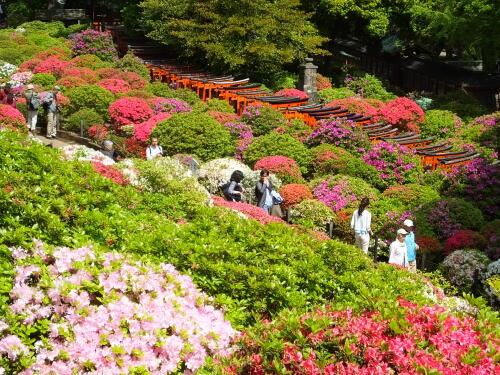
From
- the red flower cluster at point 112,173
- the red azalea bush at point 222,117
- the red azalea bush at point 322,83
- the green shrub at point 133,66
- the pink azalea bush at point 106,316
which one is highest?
the pink azalea bush at point 106,316

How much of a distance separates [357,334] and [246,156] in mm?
12803

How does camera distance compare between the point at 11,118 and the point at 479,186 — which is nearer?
the point at 11,118

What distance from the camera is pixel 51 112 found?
1844 centimetres

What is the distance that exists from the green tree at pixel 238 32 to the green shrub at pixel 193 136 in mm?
11533

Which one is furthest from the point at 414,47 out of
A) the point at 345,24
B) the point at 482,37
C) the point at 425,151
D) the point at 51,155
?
the point at 51,155

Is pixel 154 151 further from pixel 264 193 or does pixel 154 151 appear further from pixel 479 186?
pixel 479 186

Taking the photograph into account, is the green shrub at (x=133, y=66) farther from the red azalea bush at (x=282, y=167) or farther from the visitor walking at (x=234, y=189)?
the visitor walking at (x=234, y=189)

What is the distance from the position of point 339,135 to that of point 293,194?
3.69 meters

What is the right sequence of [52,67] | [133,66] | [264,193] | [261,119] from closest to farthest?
[264,193], [261,119], [52,67], [133,66]

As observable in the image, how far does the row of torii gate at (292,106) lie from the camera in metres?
20.0

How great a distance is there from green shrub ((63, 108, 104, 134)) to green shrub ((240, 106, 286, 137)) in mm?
4109

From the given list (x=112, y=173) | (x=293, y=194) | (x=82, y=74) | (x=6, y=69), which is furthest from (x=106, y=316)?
(x=6, y=69)

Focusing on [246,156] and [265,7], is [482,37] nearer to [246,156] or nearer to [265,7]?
[265,7]

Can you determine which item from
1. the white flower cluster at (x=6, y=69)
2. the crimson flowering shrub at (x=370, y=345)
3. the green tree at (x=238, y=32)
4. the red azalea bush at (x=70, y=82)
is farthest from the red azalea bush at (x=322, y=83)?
the crimson flowering shrub at (x=370, y=345)
